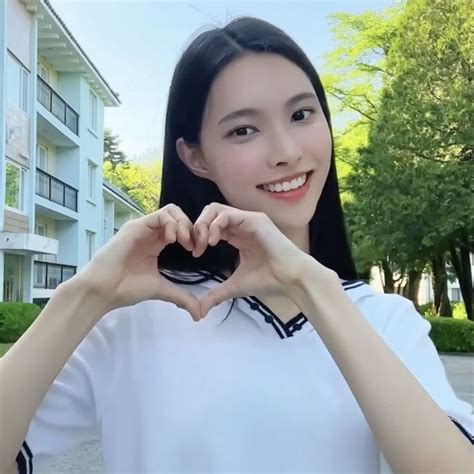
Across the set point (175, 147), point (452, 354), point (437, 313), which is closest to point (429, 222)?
point (452, 354)

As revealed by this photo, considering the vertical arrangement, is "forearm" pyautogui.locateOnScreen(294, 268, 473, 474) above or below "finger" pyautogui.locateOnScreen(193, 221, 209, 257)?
below

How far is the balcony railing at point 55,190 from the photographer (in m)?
15.2

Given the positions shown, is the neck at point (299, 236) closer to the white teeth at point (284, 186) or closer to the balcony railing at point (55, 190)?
the white teeth at point (284, 186)

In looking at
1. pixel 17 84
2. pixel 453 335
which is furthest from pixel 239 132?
pixel 17 84

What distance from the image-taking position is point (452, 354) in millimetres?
12375

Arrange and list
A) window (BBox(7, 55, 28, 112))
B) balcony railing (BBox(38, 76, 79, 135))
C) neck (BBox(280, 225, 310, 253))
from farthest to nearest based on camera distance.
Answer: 1. balcony railing (BBox(38, 76, 79, 135))
2. window (BBox(7, 55, 28, 112))
3. neck (BBox(280, 225, 310, 253))

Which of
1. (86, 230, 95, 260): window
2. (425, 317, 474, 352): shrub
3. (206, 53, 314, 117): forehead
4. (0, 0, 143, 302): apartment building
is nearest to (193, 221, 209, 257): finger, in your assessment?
(206, 53, 314, 117): forehead

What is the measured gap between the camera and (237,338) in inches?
39.1

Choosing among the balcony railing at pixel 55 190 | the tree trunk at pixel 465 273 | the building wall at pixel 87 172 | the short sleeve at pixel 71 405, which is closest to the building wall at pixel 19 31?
the balcony railing at pixel 55 190

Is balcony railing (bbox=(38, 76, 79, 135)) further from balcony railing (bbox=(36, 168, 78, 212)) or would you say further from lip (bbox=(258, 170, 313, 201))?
lip (bbox=(258, 170, 313, 201))

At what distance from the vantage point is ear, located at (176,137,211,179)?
3.64 ft

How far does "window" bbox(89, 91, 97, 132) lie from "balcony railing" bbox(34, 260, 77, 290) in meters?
4.28

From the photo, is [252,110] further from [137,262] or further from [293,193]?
[137,262]

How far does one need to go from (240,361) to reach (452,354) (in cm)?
1233
